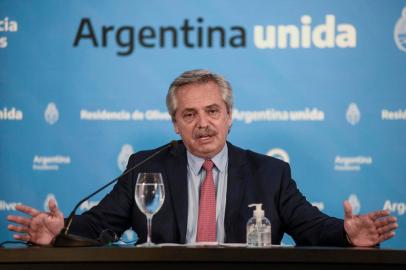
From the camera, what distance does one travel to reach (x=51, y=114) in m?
5.67

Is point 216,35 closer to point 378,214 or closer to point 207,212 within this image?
point 207,212


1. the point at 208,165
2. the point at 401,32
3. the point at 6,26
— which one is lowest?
the point at 208,165

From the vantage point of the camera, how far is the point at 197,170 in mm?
3920

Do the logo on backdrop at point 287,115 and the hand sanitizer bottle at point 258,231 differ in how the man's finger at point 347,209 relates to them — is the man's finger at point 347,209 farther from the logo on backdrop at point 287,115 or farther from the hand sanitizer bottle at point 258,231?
the logo on backdrop at point 287,115

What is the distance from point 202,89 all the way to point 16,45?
2250 mm

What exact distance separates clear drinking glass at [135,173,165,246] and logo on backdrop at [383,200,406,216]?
271 cm

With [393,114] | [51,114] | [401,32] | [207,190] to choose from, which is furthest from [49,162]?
[401,32]

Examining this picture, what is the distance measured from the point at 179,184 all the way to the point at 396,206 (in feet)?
6.92

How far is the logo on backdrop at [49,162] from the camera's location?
565 cm

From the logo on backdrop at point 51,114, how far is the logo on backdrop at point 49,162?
251 millimetres

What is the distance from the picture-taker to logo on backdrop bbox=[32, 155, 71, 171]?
5.65 metres

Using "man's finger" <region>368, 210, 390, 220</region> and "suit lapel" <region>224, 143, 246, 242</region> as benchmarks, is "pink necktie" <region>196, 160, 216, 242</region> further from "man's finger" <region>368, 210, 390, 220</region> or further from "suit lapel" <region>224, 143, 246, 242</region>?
"man's finger" <region>368, 210, 390, 220</region>

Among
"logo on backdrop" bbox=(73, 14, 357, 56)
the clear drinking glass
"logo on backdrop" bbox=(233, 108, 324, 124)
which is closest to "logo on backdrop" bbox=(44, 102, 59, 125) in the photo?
"logo on backdrop" bbox=(73, 14, 357, 56)

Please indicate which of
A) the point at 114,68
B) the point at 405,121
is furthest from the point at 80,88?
the point at 405,121
